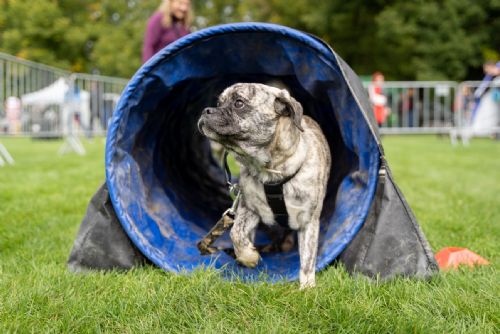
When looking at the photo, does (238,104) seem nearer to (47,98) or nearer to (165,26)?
(165,26)

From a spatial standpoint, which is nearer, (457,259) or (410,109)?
(457,259)

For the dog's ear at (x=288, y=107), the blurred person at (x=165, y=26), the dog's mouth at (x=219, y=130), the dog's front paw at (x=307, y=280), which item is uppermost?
the blurred person at (x=165, y=26)

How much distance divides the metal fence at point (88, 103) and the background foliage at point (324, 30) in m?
9.70

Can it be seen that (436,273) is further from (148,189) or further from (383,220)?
(148,189)

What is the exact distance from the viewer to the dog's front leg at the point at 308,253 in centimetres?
340

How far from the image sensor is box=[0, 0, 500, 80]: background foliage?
27.3 m

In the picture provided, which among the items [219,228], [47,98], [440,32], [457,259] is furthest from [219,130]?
[440,32]

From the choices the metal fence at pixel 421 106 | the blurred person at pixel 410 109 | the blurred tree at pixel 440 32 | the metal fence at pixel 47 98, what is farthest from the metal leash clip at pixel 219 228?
the blurred tree at pixel 440 32

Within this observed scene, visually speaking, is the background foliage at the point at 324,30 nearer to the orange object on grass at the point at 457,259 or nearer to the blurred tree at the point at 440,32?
the blurred tree at the point at 440,32

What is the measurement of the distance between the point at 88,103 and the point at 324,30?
56.6 ft

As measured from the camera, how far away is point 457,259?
148 inches

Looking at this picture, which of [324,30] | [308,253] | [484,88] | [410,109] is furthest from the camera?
[324,30]

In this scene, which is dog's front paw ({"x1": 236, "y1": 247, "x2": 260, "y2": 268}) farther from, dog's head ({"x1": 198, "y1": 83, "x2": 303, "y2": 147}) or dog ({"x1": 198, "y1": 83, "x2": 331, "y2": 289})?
dog's head ({"x1": 198, "y1": 83, "x2": 303, "y2": 147})

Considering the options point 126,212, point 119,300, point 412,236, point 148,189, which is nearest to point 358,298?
point 412,236
